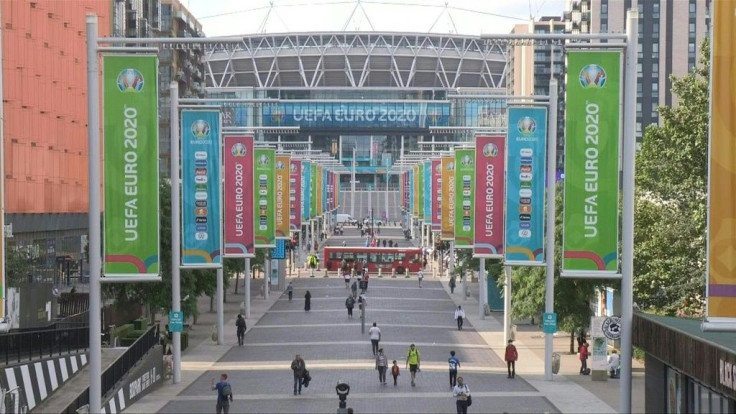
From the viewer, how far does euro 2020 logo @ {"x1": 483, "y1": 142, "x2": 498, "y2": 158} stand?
164ft

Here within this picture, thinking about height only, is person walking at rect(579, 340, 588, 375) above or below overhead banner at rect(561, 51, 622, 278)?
below

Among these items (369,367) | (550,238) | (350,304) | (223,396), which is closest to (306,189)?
(350,304)

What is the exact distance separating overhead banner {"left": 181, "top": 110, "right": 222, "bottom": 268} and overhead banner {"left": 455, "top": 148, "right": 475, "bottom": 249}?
19946 mm

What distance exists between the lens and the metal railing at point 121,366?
98.7ft

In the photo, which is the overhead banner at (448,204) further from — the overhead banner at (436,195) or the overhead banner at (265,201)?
the overhead banner at (265,201)

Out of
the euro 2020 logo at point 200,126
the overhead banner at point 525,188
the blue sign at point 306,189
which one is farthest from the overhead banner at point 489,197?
the blue sign at point 306,189

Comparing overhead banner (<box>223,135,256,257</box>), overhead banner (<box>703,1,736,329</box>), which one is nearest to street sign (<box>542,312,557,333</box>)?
overhead banner (<box>223,135,256,257</box>)

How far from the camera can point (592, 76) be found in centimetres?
2673

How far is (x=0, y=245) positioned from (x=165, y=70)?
3779 inches

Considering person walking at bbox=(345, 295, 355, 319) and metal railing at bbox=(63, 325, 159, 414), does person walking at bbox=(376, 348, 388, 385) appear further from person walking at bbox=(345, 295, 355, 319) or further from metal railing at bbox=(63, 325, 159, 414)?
person walking at bbox=(345, 295, 355, 319)

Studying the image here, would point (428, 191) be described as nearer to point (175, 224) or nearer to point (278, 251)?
point (278, 251)

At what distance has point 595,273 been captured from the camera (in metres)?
26.8

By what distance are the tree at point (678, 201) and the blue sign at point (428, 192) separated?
4470 cm

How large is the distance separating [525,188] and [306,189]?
58670 mm
